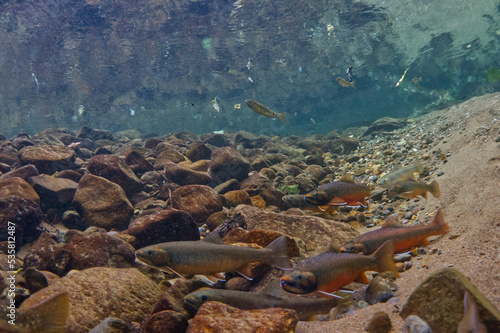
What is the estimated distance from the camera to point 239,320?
2207 mm

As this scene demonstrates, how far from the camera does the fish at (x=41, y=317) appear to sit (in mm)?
1964

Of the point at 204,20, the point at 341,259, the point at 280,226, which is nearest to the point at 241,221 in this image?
the point at 280,226

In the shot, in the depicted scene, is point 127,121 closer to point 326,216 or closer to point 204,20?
point 204,20

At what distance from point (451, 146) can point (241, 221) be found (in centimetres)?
641

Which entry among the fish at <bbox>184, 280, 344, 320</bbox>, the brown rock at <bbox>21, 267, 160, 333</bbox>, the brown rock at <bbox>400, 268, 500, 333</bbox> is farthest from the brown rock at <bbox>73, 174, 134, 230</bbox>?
the brown rock at <bbox>400, 268, 500, 333</bbox>

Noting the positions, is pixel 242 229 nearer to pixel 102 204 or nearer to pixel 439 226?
pixel 439 226

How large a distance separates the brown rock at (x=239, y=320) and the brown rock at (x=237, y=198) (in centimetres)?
412

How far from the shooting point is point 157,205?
6.33 meters

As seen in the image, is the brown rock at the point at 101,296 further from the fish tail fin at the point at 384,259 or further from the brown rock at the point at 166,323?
the fish tail fin at the point at 384,259

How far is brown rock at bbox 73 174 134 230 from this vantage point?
220 inches

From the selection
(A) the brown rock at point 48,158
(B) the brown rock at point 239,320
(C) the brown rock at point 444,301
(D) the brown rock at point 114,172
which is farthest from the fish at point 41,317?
(A) the brown rock at point 48,158

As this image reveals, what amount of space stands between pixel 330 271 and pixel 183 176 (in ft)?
18.3

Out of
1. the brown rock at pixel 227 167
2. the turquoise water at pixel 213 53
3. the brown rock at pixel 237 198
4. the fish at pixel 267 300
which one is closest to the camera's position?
the fish at pixel 267 300

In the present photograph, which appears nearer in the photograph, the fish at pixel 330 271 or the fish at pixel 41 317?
the fish at pixel 41 317
